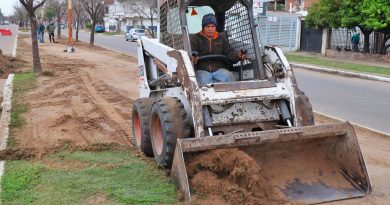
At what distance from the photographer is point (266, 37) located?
36.2 meters

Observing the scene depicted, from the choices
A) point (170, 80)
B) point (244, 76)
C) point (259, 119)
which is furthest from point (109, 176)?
point (244, 76)

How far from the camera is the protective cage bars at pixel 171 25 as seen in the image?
7.13 m

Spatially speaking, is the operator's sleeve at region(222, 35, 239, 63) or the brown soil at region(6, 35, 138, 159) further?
the brown soil at region(6, 35, 138, 159)

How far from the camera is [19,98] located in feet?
40.7

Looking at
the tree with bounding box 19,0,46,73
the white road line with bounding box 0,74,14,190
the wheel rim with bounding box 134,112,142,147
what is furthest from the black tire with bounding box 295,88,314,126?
the tree with bounding box 19,0,46,73

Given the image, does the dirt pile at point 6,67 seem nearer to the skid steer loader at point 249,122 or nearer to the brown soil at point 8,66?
the brown soil at point 8,66

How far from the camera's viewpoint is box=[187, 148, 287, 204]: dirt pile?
5266 mm

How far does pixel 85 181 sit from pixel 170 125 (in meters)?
1.19

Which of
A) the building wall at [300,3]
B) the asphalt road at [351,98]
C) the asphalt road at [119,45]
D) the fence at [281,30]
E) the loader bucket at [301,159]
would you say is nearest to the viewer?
the loader bucket at [301,159]

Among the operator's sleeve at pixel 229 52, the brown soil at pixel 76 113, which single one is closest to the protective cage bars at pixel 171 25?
the operator's sleeve at pixel 229 52

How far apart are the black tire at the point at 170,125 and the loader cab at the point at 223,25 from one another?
0.88 metres

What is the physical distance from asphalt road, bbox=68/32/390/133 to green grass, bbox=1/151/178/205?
16.6 feet

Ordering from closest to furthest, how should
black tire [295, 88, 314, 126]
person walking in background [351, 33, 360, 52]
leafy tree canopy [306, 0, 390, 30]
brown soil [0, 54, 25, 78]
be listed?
black tire [295, 88, 314, 126] < brown soil [0, 54, 25, 78] < leafy tree canopy [306, 0, 390, 30] < person walking in background [351, 33, 360, 52]

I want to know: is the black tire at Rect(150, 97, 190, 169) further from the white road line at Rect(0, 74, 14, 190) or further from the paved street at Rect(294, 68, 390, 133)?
the paved street at Rect(294, 68, 390, 133)
